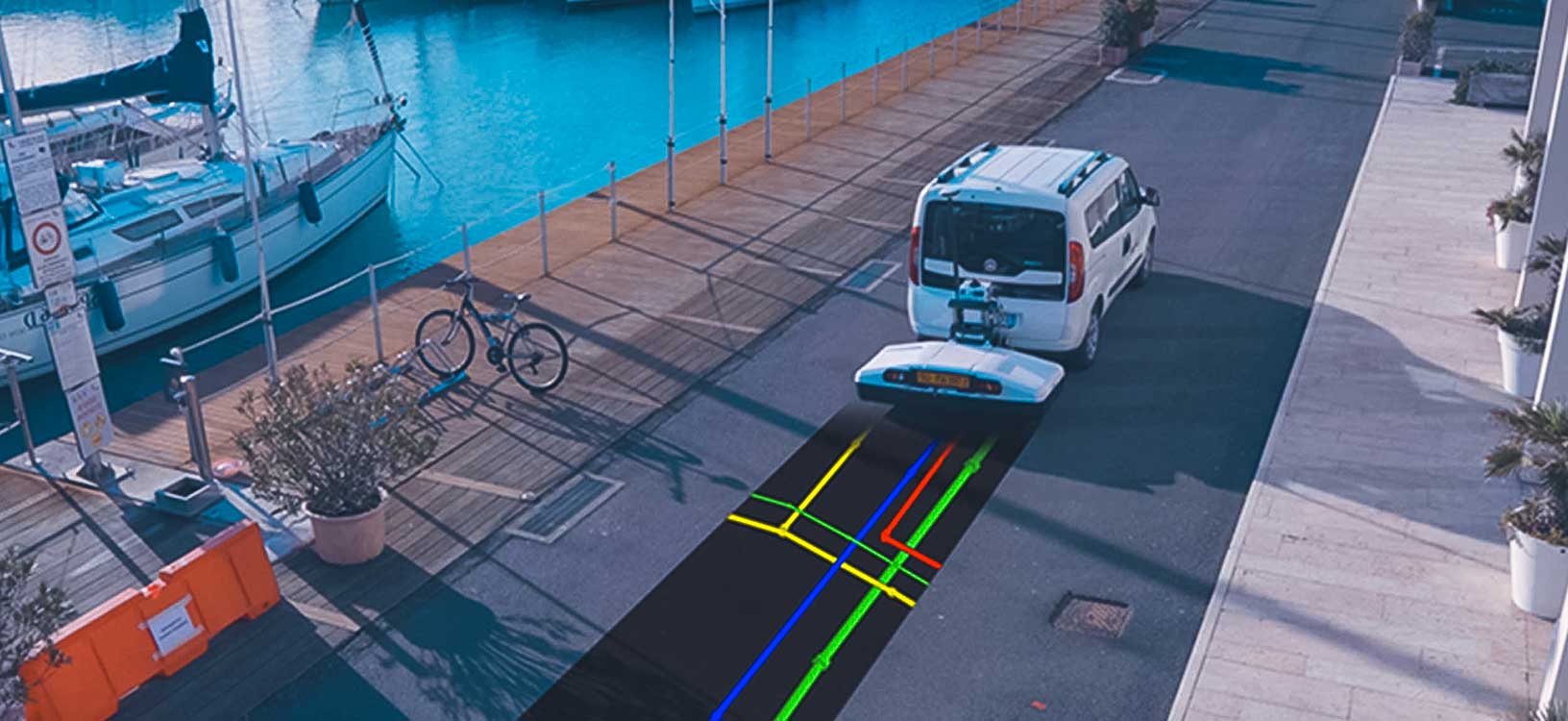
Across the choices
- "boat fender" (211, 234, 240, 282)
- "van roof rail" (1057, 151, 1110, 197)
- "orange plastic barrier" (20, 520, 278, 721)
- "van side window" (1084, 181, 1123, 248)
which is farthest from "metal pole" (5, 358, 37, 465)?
"van side window" (1084, 181, 1123, 248)

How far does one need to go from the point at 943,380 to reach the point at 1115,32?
24.6 metres

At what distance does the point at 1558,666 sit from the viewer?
29.4 feet

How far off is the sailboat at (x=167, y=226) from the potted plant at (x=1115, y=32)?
19978 mm

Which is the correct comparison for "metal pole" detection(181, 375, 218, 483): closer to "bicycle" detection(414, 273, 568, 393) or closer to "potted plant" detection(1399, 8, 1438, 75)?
"bicycle" detection(414, 273, 568, 393)

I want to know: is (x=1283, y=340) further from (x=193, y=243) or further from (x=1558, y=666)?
(x=193, y=243)

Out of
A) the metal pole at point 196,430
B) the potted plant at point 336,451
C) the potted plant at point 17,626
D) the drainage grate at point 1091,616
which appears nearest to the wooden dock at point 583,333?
the potted plant at point 336,451

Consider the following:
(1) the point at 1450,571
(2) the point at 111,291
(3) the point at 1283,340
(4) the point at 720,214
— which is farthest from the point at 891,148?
(1) the point at 1450,571

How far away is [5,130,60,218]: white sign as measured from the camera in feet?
40.7

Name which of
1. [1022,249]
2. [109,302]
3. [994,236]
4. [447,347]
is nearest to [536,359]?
[447,347]

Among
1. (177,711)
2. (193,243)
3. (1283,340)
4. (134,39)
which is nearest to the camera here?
(177,711)

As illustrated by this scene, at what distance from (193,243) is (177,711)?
13983mm

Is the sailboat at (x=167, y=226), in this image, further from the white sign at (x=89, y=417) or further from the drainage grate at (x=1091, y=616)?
the drainage grate at (x=1091, y=616)

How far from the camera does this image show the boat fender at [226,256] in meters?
22.5

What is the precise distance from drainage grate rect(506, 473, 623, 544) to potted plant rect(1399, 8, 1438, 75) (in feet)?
90.8
